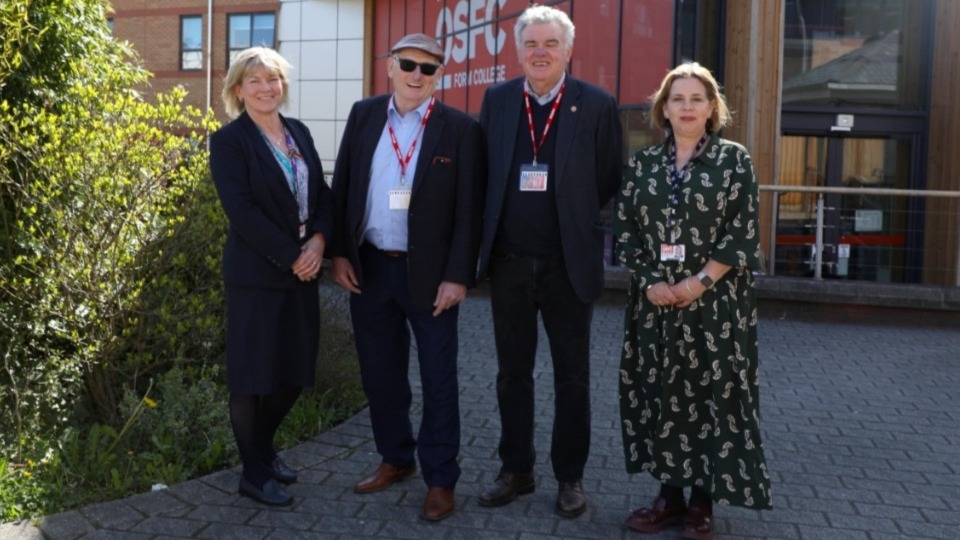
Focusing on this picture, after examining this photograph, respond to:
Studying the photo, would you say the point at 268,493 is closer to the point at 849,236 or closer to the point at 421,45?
the point at 421,45

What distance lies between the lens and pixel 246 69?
4.75 m

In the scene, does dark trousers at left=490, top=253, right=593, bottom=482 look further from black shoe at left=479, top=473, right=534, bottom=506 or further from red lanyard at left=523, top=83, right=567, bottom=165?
red lanyard at left=523, top=83, right=567, bottom=165

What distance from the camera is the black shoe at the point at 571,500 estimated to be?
4.83 metres

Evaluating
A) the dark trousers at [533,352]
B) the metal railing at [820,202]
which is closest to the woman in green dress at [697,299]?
the dark trousers at [533,352]

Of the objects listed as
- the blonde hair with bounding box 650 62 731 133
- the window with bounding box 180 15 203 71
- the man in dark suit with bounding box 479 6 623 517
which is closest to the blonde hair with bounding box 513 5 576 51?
the man in dark suit with bounding box 479 6 623 517

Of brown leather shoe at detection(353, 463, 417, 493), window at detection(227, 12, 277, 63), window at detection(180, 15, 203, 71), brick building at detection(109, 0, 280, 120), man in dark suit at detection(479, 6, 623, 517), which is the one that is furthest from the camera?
window at detection(180, 15, 203, 71)

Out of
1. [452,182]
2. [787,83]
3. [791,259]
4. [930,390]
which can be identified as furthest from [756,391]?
[787,83]

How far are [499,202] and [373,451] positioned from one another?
5.62ft

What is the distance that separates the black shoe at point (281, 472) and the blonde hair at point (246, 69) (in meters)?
1.65

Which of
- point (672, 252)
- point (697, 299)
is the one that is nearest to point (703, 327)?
point (697, 299)

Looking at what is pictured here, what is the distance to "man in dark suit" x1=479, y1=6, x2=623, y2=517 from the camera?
186 inches

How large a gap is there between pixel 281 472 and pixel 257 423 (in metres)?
0.38

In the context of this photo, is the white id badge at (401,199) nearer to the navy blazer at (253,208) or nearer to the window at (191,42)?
the navy blazer at (253,208)

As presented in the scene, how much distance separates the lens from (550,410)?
22.5 feet
